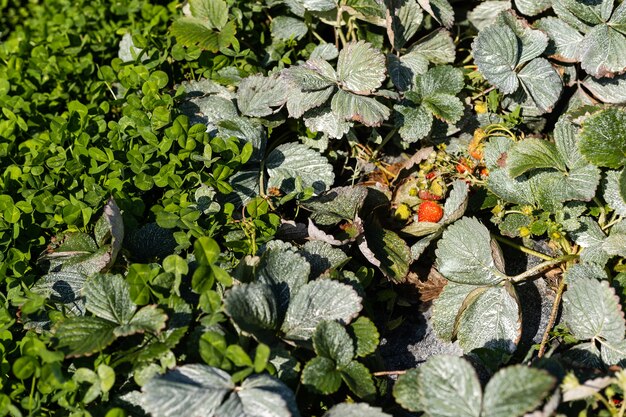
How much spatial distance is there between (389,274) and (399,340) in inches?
8.6

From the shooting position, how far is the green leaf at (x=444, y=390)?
4.94 ft

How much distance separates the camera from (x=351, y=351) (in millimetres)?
1720

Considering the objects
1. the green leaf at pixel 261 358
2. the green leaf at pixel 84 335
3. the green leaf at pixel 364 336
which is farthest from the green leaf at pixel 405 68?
the green leaf at pixel 84 335

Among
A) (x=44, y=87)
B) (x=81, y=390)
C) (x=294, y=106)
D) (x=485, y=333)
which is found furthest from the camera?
(x=44, y=87)

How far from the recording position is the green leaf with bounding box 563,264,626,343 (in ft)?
5.83

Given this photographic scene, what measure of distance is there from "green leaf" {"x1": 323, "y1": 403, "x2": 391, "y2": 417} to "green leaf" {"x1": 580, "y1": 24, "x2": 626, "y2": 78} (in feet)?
4.66

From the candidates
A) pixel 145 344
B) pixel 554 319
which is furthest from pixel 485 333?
pixel 145 344

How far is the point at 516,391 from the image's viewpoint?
4.81ft

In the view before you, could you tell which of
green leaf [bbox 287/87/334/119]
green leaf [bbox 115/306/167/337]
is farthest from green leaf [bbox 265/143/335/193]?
green leaf [bbox 115/306/167/337]

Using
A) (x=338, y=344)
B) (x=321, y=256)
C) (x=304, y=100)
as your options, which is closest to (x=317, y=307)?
(x=338, y=344)

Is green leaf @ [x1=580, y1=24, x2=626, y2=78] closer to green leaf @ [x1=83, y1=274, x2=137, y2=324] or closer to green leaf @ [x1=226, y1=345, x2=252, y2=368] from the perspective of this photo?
green leaf @ [x1=226, y1=345, x2=252, y2=368]

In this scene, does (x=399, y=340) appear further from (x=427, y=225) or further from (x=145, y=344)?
(x=145, y=344)

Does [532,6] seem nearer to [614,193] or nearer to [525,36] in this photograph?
[525,36]

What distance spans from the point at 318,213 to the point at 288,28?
857mm
